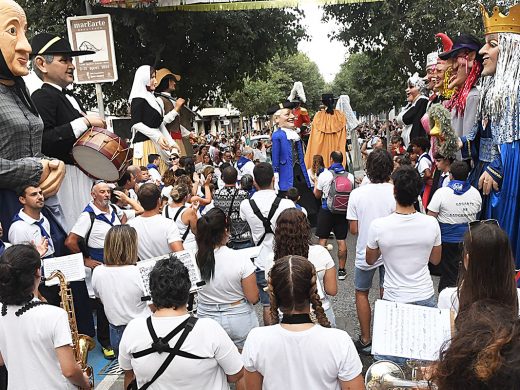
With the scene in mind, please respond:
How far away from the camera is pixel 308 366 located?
245 cm

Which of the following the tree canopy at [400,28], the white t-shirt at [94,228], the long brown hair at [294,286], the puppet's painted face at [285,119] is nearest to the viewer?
the long brown hair at [294,286]

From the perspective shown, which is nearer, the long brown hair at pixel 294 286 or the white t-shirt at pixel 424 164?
the long brown hair at pixel 294 286

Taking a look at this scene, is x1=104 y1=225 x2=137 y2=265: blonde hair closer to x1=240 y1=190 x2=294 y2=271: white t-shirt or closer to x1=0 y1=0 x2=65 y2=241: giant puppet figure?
x1=0 y1=0 x2=65 y2=241: giant puppet figure

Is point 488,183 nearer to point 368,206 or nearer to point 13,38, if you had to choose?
point 368,206

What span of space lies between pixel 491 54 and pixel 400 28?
11.7 m

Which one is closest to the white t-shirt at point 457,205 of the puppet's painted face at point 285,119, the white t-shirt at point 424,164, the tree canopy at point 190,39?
the white t-shirt at point 424,164

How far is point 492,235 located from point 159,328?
5.29 feet

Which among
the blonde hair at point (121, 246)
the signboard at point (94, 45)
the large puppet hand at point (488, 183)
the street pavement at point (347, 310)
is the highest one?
the signboard at point (94, 45)

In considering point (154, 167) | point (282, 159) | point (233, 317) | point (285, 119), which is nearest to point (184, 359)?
point (233, 317)

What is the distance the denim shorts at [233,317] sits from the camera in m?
3.95

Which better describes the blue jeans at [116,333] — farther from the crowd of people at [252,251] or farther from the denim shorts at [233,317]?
the denim shorts at [233,317]

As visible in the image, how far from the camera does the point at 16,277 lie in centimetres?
283

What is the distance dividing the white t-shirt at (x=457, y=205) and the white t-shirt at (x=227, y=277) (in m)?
2.39

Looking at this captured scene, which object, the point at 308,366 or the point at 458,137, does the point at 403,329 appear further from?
the point at 458,137
